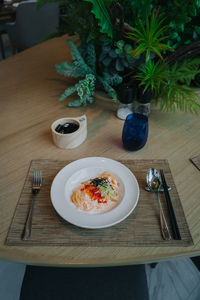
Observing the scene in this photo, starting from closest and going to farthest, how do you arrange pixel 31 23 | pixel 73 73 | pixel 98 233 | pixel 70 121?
pixel 98 233 → pixel 70 121 → pixel 73 73 → pixel 31 23


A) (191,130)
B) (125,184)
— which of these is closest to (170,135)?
(191,130)

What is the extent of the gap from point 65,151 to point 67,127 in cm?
8

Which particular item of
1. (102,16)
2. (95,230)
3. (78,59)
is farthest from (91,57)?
(95,230)

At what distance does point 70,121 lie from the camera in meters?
0.80

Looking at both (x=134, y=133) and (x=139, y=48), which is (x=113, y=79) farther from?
(x=134, y=133)

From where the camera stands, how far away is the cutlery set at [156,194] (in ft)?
1.76

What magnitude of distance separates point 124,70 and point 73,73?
216mm

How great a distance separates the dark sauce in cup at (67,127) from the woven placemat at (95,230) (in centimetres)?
21

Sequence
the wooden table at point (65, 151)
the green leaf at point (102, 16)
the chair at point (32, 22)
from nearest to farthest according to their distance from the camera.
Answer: the wooden table at point (65, 151) → the green leaf at point (102, 16) → the chair at point (32, 22)

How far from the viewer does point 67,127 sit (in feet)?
2.57

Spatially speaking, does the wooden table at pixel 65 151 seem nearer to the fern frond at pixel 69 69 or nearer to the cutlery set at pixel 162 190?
the cutlery set at pixel 162 190

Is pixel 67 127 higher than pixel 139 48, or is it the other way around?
pixel 139 48

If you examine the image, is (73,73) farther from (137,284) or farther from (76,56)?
(137,284)

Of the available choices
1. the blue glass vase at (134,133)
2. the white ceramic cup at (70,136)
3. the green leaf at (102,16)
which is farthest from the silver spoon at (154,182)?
the green leaf at (102,16)
